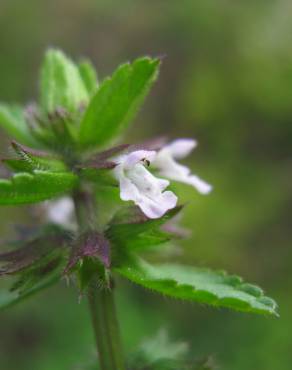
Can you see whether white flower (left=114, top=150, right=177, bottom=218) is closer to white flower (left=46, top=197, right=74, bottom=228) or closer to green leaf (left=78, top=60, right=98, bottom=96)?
green leaf (left=78, top=60, right=98, bottom=96)

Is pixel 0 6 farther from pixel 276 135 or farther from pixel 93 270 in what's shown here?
pixel 93 270

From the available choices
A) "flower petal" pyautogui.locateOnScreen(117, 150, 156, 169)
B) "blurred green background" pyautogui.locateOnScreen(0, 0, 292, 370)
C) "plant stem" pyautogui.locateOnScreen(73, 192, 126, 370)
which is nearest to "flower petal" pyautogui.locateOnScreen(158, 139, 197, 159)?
"flower petal" pyautogui.locateOnScreen(117, 150, 156, 169)

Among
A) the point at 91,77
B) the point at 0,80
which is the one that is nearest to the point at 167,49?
the point at 0,80

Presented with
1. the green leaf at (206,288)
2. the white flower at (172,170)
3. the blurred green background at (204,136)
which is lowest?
the green leaf at (206,288)

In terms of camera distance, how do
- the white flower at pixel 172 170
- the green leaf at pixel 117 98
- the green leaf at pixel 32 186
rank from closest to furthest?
the green leaf at pixel 32 186 < the green leaf at pixel 117 98 < the white flower at pixel 172 170

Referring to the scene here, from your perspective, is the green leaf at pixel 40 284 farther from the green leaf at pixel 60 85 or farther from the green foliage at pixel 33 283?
the green leaf at pixel 60 85

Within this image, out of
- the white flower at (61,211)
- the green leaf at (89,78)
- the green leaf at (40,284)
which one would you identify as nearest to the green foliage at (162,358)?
the green leaf at (40,284)
